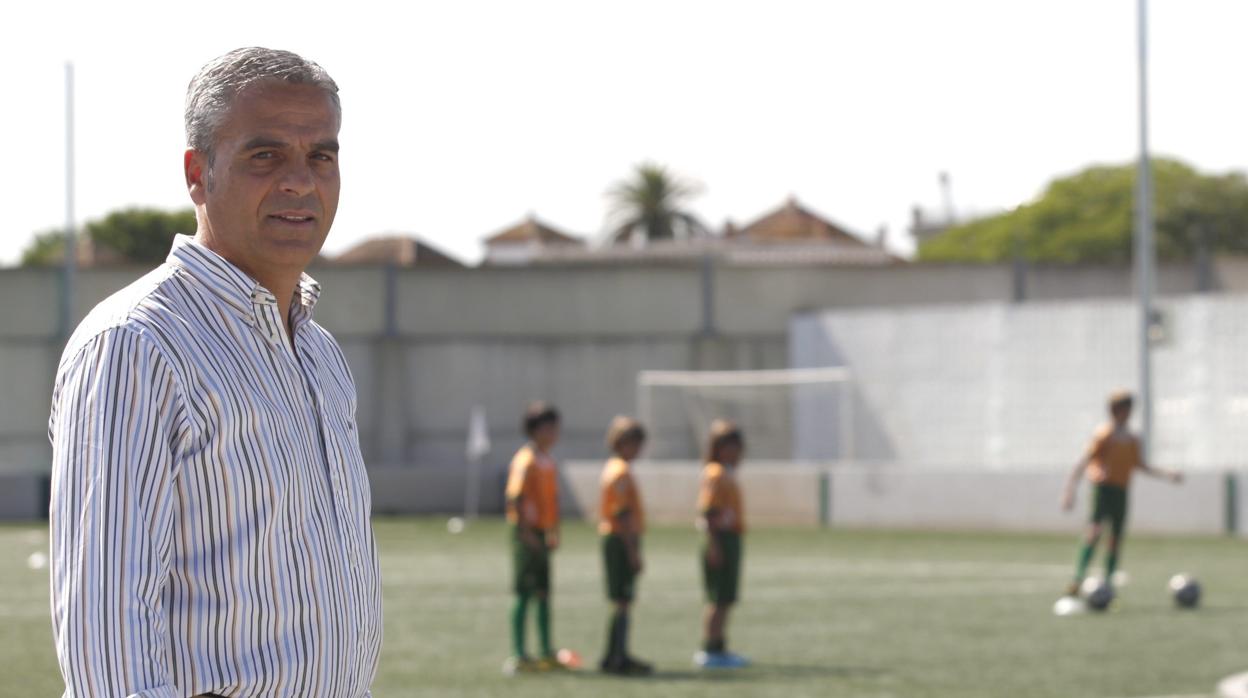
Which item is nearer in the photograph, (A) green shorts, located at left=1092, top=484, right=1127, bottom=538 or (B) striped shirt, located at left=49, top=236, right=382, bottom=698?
(B) striped shirt, located at left=49, top=236, right=382, bottom=698

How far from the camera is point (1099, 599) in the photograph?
52.1 ft

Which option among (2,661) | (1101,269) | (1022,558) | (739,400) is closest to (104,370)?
(2,661)

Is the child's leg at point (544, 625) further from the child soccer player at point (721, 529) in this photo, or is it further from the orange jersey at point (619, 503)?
the child soccer player at point (721, 529)

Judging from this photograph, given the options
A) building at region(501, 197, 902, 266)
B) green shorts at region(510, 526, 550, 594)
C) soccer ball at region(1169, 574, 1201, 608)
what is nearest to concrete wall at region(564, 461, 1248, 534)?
soccer ball at region(1169, 574, 1201, 608)

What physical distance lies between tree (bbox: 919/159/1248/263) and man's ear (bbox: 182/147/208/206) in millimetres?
71397

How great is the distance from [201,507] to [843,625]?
507 inches

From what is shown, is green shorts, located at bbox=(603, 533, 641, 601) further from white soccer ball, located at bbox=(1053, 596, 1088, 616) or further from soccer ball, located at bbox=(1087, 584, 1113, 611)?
soccer ball, located at bbox=(1087, 584, 1113, 611)

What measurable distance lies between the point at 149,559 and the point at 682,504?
27.7 m

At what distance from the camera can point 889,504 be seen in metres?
28.5

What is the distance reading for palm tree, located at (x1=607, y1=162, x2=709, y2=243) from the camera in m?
89.5

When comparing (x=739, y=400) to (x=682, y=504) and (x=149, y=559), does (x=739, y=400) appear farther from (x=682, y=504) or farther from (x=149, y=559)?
(x=149, y=559)

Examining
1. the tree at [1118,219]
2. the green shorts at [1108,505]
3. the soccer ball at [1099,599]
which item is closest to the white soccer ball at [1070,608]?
the soccer ball at [1099,599]

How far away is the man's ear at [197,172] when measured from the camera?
292 cm

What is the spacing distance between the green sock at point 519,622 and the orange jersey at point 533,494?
0.47m
